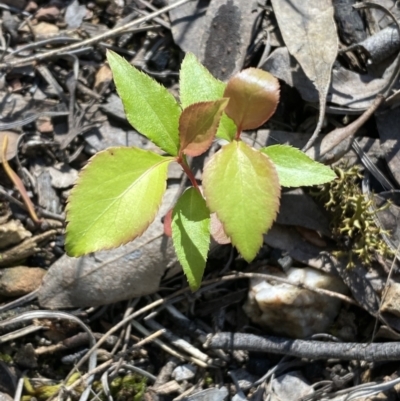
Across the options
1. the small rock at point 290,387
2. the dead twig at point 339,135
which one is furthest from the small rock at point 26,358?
the dead twig at point 339,135

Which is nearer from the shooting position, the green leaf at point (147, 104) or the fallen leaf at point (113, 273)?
the green leaf at point (147, 104)

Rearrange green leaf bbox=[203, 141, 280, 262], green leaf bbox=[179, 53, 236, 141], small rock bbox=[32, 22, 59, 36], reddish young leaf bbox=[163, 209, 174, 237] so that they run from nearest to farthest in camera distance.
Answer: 1. green leaf bbox=[203, 141, 280, 262]
2. green leaf bbox=[179, 53, 236, 141]
3. reddish young leaf bbox=[163, 209, 174, 237]
4. small rock bbox=[32, 22, 59, 36]

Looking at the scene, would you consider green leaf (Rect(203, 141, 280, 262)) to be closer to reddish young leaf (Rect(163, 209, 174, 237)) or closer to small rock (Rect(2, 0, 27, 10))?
reddish young leaf (Rect(163, 209, 174, 237))

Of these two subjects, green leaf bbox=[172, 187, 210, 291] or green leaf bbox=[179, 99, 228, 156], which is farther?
green leaf bbox=[172, 187, 210, 291]

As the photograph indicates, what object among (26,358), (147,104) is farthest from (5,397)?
(147,104)

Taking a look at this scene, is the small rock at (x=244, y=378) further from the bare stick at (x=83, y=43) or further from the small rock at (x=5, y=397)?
Result: the bare stick at (x=83, y=43)

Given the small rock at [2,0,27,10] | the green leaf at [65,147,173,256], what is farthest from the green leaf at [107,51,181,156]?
the small rock at [2,0,27,10]
